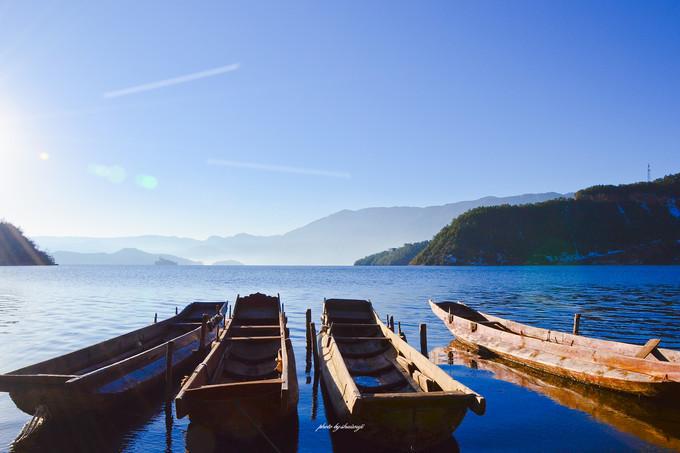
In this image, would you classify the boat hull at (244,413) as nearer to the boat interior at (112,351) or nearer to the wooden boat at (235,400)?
the wooden boat at (235,400)

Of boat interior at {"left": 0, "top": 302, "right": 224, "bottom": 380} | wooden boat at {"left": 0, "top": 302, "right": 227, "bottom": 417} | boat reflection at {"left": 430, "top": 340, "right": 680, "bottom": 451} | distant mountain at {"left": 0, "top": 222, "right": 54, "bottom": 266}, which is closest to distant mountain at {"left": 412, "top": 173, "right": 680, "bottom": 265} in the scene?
boat reflection at {"left": 430, "top": 340, "right": 680, "bottom": 451}

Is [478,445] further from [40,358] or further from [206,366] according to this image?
[40,358]

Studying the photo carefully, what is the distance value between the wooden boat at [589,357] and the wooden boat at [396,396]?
6.44 meters

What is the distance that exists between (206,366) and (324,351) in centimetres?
604

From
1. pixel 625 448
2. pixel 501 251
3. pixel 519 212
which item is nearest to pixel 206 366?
pixel 625 448

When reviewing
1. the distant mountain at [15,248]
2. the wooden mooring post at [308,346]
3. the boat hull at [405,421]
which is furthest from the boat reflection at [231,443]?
the distant mountain at [15,248]

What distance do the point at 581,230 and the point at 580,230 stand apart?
0.43 metres

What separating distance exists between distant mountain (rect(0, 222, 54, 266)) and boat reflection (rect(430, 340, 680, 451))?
8545 inches

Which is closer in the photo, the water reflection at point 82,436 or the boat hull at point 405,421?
the boat hull at point 405,421

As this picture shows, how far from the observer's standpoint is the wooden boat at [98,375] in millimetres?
10727

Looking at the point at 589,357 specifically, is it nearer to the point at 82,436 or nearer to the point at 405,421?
the point at 405,421

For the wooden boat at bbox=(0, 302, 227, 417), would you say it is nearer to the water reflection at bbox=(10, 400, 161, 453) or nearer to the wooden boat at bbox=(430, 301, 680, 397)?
the water reflection at bbox=(10, 400, 161, 453)

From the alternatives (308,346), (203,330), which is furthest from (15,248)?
(308,346)

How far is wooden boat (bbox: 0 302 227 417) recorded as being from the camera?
35.2 ft
